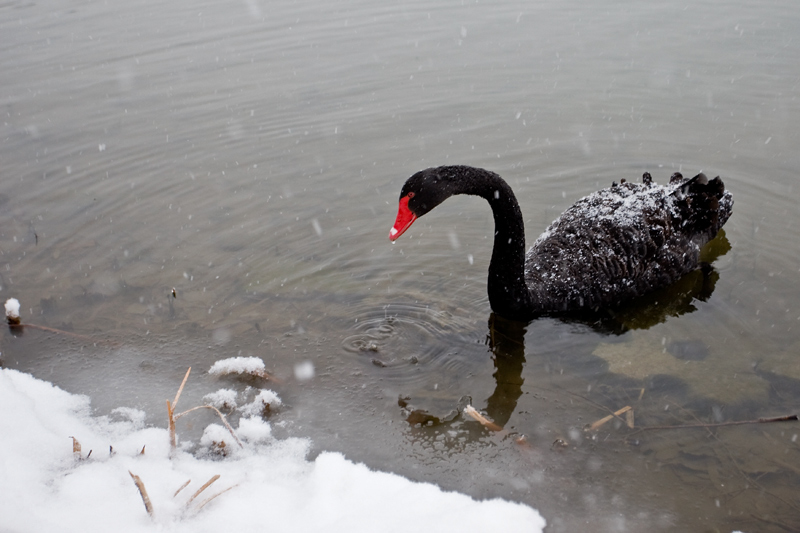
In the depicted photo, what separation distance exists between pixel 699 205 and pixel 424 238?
1958 millimetres

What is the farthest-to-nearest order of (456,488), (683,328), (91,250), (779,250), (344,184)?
1. (344,184)
2. (91,250)
3. (779,250)
4. (683,328)
5. (456,488)

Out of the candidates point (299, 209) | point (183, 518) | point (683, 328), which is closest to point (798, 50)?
point (683, 328)

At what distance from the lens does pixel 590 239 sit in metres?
4.52

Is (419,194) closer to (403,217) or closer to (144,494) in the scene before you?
(403,217)

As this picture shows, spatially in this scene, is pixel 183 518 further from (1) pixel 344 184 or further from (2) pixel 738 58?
Answer: (2) pixel 738 58

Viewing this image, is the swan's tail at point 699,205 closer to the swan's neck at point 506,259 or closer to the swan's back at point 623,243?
the swan's back at point 623,243

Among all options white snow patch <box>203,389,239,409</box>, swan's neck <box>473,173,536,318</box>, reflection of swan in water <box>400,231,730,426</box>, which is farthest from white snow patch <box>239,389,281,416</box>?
swan's neck <box>473,173,536,318</box>

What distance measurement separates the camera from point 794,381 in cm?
367

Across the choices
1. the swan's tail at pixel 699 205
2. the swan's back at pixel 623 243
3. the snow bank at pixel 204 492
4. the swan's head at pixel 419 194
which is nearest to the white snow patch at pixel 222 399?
the snow bank at pixel 204 492

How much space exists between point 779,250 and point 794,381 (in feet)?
5.05

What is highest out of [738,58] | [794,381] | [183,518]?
[738,58]

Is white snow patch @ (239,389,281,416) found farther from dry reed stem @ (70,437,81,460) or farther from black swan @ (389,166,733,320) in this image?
black swan @ (389,166,733,320)

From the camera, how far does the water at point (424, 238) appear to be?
3273mm

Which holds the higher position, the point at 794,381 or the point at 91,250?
the point at 91,250
